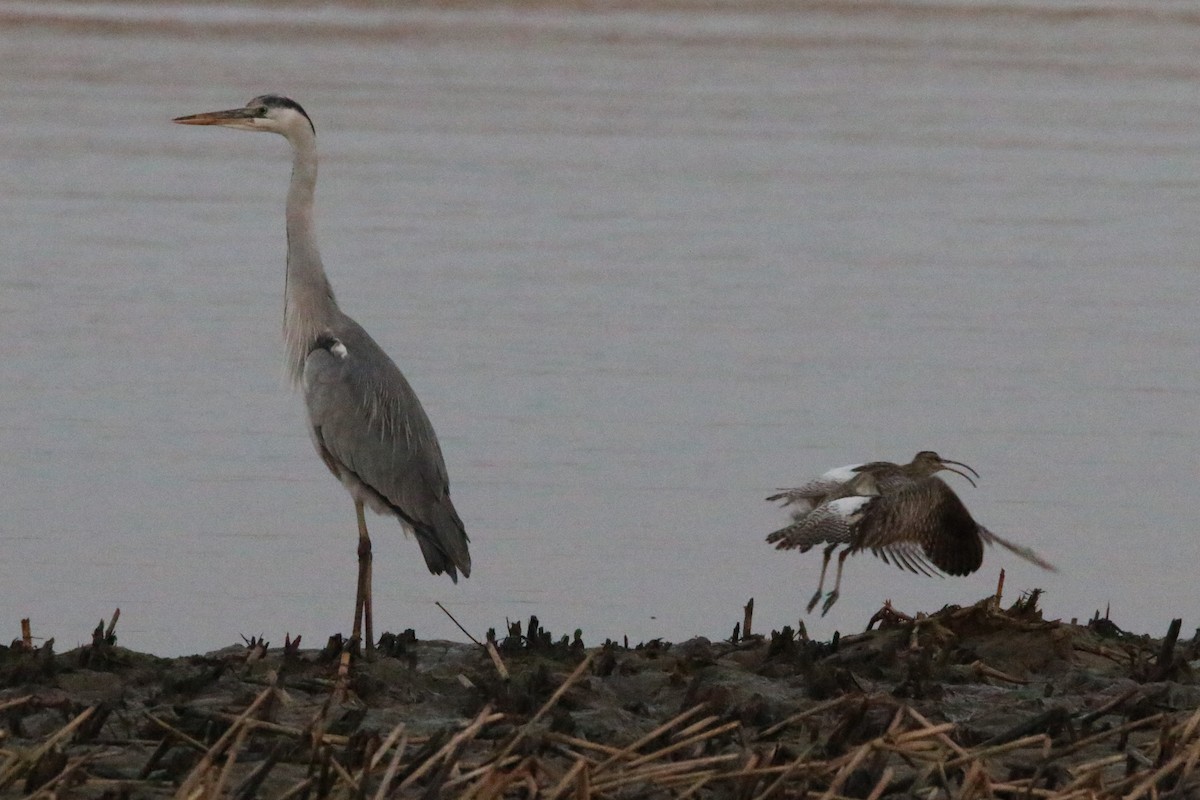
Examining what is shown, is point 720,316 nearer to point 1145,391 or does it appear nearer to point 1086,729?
point 1145,391

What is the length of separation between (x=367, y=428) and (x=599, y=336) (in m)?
5.06

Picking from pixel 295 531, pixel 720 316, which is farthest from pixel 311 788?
pixel 720 316

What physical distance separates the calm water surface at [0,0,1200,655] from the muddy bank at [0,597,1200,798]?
1739 millimetres

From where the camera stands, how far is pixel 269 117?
9.16 meters

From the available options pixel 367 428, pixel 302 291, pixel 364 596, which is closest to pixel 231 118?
A: pixel 302 291

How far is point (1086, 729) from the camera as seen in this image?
→ 564 cm

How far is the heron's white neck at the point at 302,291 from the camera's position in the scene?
28.5ft

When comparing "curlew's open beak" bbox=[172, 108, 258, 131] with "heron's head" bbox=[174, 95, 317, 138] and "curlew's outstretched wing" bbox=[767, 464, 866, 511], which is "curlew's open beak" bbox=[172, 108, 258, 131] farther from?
"curlew's outstretched wing" bbox=[767, 464, 866, 511]

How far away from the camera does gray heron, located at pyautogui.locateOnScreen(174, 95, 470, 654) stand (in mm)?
8227

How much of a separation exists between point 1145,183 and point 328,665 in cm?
1483

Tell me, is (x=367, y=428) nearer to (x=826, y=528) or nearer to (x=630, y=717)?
(x=826, y=528)

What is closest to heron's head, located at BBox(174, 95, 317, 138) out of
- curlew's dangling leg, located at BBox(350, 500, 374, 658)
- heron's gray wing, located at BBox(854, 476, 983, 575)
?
curlew's dangling leg, located at BBox(350, 500, 374, 658)

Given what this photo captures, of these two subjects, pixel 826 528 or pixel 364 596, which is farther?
pixel 364 596

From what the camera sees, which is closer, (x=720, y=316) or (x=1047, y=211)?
(x=720, y=316)
